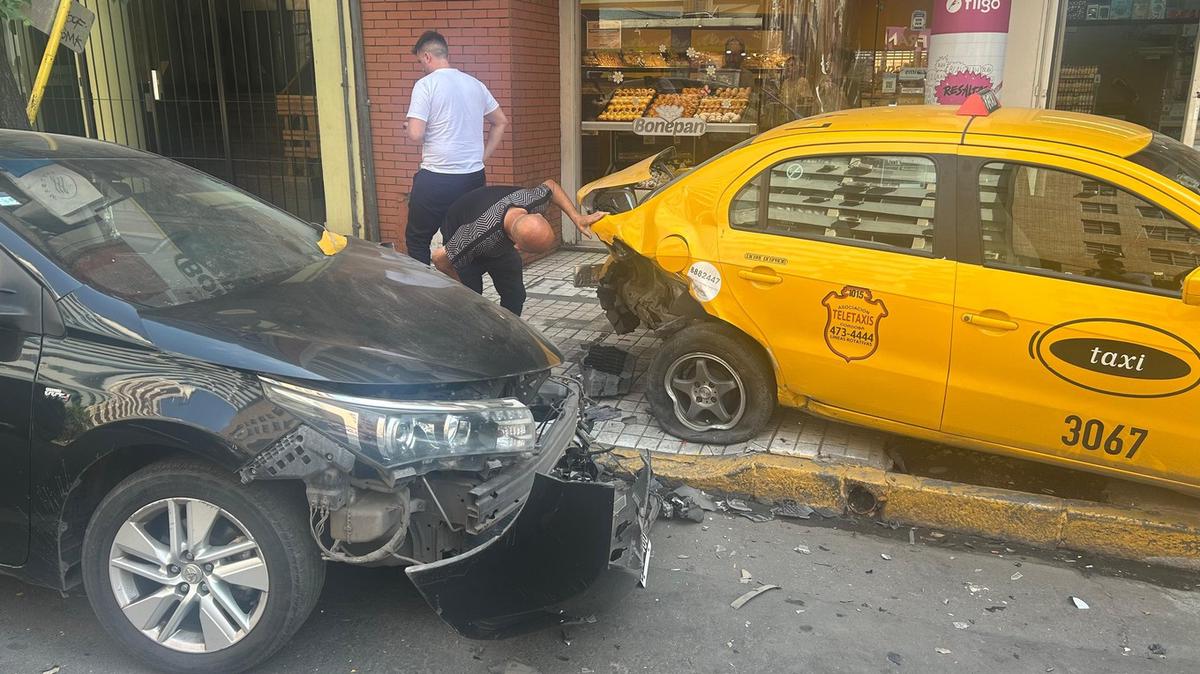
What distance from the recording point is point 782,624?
3.31m

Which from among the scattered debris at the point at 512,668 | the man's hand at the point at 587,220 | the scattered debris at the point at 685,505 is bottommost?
the scattered debris at the point at 512,668

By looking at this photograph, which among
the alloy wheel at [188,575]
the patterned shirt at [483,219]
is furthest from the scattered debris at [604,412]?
the alloy wheel at [188,575]

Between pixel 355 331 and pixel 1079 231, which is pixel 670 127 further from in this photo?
pixel 355 331

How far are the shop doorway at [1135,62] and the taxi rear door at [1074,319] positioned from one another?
4.91 m

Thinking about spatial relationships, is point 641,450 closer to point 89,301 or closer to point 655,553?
point 655,553

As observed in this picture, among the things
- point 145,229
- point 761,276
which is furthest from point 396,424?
point 761,276

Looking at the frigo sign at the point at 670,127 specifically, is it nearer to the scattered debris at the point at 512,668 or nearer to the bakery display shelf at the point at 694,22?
the bakery display shelf at the point at 694,22

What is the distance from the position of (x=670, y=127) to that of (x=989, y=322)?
237 inches

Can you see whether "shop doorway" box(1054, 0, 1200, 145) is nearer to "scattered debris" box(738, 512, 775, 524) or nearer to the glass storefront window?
the glass storefront window

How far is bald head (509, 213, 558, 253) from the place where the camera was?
15.8ft

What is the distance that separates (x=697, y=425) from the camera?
4793 millimetres

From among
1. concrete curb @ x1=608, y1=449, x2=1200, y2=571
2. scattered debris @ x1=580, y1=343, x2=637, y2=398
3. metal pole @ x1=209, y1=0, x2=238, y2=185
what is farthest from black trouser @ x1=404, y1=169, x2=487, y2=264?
metal pole @ x1=209, y1=0, x2=238, y2=185

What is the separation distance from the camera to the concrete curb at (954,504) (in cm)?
378

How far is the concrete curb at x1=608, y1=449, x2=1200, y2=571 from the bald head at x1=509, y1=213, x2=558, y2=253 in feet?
4.05
